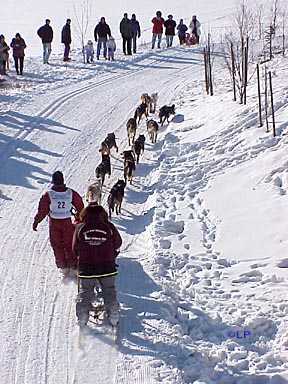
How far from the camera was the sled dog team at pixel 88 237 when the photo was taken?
8148mm

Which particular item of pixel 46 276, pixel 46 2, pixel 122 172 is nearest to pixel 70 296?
pixel 46 276

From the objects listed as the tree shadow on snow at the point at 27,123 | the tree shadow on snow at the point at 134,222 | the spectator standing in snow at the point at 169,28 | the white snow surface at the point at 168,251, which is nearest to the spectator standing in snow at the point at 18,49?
the white snow surface at the point at 168,251

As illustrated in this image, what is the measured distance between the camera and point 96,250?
320 inches

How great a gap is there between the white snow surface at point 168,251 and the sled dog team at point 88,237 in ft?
0.94

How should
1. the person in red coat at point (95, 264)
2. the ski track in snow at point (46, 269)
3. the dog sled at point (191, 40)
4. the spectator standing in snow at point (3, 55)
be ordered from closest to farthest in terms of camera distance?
the ski track in snow at point (46, 269), the person in red coat at point (95, 264), the spectator standing in snow at point (3, 55), the dog sled at point (191, 40)

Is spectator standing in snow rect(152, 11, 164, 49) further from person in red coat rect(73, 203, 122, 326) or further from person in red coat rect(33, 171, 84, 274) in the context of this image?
person in red coat rect(73, 203, 122, 326)

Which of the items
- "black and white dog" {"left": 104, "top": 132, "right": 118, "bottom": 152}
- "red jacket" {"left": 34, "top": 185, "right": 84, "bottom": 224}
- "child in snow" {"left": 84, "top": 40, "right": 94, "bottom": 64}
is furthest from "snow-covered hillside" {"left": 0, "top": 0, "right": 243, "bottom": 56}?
"red jacket" {"left": 34, "top": 185, "right": 84, "bottom": 224}

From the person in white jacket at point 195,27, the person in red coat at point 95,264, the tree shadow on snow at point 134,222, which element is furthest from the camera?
the person in white jacket at point 195,27

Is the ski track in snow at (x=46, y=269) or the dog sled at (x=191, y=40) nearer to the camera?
the ski track in snow at (x=46, y=269)

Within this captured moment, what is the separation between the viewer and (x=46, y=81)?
2334cm

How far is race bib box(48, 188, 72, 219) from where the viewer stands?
9.75 meters

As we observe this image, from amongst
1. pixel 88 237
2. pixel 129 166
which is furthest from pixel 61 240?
pixel 129 166

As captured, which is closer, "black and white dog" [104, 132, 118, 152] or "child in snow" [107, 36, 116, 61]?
"black and white dog" [104, 132, 118, 152]

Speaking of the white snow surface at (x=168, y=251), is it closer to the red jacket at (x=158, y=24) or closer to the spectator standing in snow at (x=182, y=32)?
the red jacket at (x=158, y=24)
